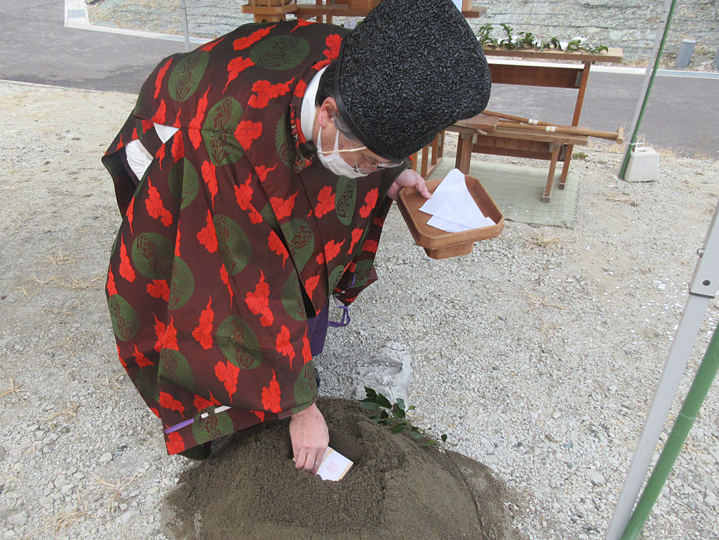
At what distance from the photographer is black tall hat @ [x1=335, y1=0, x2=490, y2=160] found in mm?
1000

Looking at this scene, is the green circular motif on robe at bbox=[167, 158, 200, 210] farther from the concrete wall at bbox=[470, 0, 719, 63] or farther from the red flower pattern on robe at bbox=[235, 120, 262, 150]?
the concrete wall at bbox=[470, 0, 719, 63]

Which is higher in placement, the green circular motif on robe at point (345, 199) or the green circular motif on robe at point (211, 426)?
the green circular motif on robe at point (345, 199)

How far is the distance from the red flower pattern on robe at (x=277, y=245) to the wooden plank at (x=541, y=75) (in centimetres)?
309

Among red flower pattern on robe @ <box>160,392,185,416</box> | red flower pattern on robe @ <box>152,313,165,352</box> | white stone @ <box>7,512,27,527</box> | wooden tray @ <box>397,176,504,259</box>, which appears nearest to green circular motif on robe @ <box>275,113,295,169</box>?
wooden tray @ <box>397,176,504,259</box>

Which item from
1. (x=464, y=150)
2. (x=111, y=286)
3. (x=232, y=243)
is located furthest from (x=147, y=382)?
(x=464, y=150)

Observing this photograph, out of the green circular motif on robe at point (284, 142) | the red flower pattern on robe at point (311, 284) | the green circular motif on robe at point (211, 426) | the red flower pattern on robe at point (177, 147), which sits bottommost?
the green circular motif on robe at point (211, 426)

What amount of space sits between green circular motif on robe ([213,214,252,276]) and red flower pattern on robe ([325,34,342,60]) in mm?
489

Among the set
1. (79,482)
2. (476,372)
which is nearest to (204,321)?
(79,482)

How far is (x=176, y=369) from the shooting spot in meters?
1.41

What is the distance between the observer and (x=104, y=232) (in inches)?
123

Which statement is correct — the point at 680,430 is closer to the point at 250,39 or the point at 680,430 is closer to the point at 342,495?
the point at 342,495

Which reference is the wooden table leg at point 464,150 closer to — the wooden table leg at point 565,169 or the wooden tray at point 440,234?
the wooden table leg at point 565,169

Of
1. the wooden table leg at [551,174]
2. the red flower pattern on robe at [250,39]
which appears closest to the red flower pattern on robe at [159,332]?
the red flower pattern on robe at [250,39]

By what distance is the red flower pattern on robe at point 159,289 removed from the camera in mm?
1467
